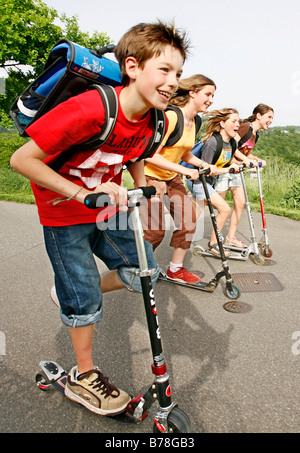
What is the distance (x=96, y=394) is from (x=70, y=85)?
1784mm

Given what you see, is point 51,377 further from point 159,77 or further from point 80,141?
point 159,77

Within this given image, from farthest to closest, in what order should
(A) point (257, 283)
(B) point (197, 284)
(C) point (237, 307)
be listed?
1. (A) point (257, 283)
2. (B) point (197, 284)
3. (C) point (237, 307)

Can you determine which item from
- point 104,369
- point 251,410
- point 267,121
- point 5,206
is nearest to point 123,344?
point 104,369

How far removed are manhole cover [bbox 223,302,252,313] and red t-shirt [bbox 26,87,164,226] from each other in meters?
1.91

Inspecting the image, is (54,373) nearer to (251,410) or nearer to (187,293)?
(251,410)

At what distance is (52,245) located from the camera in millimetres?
2041

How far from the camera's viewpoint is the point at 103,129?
5.78 feet

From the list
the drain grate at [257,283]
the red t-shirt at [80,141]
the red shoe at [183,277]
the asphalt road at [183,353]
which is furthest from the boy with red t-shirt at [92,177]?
the drain grate at [257,283]

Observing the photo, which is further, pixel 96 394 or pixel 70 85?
pixel 96 394

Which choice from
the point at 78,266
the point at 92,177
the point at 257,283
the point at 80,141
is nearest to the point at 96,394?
the point at 78,266

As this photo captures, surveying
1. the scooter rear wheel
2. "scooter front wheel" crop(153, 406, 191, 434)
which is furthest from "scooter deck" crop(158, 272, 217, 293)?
"scooter front wheel" crop(153, 406, 191, 434)

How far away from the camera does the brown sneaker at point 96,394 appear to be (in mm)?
2072

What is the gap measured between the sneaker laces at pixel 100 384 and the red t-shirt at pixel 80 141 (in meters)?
0.97

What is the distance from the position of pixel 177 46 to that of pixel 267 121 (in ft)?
13.3
